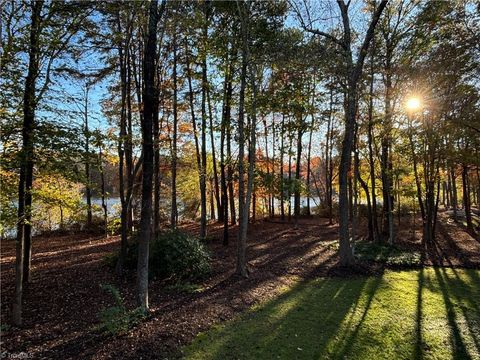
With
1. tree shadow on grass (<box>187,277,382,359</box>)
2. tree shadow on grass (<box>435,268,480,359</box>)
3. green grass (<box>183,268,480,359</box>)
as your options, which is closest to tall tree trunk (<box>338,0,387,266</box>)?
green grass (<box>183,268,480,359</box>)

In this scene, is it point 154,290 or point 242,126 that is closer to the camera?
point 154,290

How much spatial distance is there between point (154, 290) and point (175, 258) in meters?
1.03

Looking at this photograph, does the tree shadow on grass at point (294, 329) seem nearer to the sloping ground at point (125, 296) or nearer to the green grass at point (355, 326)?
the green grass at point (355, 326)

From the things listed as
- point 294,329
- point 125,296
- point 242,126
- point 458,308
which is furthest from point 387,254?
Result: point 125,296

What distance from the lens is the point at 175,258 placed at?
7719mm

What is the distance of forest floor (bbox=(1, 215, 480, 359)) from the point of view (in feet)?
14.3

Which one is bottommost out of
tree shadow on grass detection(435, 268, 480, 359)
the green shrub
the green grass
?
tree shadow on grass detection(435, 268, 480, 359)

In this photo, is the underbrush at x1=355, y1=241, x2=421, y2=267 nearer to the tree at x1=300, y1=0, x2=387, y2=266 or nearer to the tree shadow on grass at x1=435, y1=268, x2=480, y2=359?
the tree shadow on grass at x1=435, y1=268, x2=480, y2=359

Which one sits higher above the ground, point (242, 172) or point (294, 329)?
point (242, 172)

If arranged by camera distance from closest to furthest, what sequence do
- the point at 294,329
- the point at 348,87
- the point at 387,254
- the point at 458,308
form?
the point at 294,329
the point at 458,308
the point at 348,87
the point at 387,254

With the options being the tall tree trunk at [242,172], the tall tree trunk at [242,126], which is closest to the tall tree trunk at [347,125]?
the tall tree trunk at [242,126]

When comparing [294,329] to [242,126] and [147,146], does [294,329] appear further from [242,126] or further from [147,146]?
[242,126]

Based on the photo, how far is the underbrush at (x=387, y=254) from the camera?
31.1 ft

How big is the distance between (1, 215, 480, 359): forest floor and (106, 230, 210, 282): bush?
35cm
